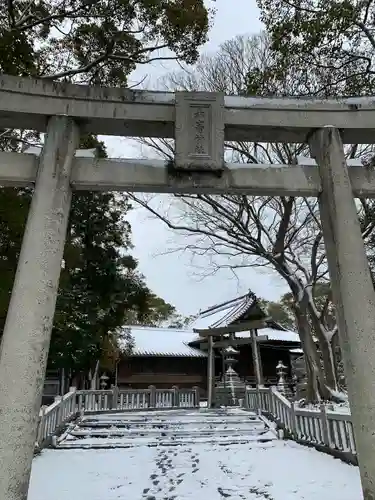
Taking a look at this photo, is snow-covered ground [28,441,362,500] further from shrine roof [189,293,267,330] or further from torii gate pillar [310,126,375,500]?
shrine roof [189,293,267,330]

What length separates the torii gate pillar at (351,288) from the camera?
3.55m

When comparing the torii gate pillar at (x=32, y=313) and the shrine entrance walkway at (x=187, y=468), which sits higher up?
the torii gate pillar at (x=32, y=313)

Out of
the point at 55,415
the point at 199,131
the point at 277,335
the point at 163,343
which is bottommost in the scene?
the point at 55,415

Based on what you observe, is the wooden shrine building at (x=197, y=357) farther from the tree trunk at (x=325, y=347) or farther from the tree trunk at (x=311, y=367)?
the tree trunk at (x=311, y=367)

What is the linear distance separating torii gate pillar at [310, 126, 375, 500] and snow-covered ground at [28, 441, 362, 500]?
1.78 metres

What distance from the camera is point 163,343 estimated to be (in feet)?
83.4

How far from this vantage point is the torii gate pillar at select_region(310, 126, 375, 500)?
11.6ft

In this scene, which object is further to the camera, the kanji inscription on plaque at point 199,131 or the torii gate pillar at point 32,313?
the kanji inscription on plaque at point 199,131

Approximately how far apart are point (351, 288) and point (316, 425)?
5087 mm

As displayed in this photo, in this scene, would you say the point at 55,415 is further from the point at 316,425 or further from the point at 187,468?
the point at 316,425

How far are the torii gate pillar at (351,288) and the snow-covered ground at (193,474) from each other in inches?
69.9

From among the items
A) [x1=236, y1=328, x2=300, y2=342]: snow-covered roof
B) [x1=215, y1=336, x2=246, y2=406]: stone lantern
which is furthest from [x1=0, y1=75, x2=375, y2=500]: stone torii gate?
[x1=236, y1=328, x2=300, y2=342]: snow-covered roof

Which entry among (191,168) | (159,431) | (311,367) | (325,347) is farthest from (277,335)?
(191,168)

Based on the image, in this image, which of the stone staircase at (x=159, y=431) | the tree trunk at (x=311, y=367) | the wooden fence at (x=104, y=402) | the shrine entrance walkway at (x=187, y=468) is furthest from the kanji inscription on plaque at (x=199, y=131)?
the tree trunk at (x=311, y=367)
